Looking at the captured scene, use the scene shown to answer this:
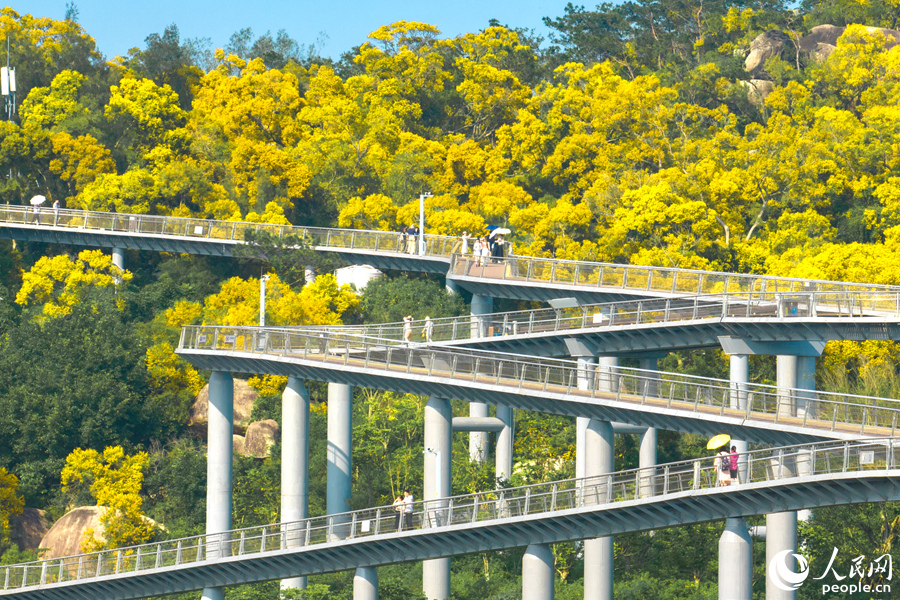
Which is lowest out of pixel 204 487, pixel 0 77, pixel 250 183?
pixel 204 487

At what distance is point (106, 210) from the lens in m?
82.3

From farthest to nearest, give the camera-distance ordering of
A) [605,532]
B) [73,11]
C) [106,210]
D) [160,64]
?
[73,11]
[160,64]
[106,210]
[605,532]

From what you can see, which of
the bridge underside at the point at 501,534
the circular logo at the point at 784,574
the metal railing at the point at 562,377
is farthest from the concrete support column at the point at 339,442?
the circular logo at the point at 784,574

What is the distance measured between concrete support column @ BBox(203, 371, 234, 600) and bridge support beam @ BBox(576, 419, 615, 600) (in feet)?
41.3

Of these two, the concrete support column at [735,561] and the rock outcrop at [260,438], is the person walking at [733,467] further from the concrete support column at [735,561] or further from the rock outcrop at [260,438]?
the rock outcrop at [260,438]

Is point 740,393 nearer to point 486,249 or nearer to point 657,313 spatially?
point 657,313

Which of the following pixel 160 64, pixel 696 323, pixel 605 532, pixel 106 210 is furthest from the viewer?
pixel 160 64

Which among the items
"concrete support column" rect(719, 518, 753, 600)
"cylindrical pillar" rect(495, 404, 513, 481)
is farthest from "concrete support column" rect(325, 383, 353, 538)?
"concrete support column" rect(719, 518, 753, 600)

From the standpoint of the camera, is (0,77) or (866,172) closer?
(866,172)

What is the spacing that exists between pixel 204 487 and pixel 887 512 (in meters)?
26.8

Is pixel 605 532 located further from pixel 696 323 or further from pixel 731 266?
pixel 731 266

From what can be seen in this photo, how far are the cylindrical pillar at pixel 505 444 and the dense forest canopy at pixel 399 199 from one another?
797 millimetres

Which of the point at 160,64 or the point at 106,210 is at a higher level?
the point at 160,64

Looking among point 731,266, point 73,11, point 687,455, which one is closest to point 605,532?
point 687,455
